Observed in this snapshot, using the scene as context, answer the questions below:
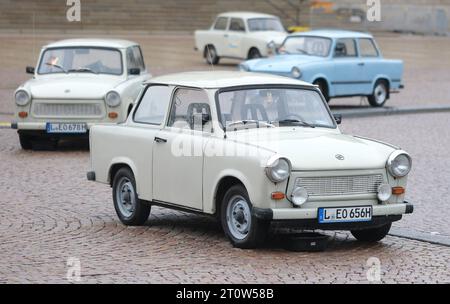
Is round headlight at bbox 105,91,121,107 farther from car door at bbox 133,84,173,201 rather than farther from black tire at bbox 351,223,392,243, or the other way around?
black tire at bbox 351,223,392,243

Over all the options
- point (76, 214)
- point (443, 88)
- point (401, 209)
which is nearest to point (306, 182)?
point (401, 209)

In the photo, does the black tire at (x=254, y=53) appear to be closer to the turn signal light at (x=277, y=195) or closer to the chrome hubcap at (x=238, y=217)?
the chrome hubcap at (x=238, y=217)

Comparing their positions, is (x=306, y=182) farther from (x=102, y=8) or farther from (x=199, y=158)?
(x=102, y=8)

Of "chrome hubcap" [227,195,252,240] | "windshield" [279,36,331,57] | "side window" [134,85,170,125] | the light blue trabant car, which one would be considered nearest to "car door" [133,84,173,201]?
"side window" [134,85,170,125]

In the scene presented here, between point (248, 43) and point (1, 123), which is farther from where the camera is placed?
point (248, 43)

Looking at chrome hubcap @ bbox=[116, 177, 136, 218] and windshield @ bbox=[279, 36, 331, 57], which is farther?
windshield @ bbox=[279, 36, 331, 57]

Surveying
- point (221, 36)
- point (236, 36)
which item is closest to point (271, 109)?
point (236, 36)

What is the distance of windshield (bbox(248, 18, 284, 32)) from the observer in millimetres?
33969

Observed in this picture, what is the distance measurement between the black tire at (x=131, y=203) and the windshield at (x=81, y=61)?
6.83m

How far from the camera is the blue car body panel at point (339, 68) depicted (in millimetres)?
22469

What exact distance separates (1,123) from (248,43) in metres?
14.2

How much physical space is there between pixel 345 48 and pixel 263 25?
1096cm

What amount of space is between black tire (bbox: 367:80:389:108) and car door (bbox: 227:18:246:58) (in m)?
10.2

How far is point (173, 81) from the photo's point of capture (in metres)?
10.9
